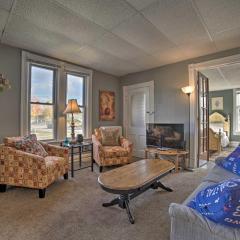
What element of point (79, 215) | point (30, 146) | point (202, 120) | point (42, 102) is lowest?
point (79, 215)

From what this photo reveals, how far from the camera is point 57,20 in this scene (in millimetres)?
2498

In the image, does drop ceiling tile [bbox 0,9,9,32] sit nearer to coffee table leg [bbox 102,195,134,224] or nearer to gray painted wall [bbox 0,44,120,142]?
gray painted wall [bbox 0,44,120,142]

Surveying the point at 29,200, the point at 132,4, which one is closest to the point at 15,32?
the point at 132,4

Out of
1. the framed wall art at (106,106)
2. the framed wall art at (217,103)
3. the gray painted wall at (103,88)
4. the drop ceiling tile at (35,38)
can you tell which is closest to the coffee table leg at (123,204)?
the drop ceiling tile at (35,38)

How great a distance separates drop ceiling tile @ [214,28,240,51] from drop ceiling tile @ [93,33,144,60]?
4.50 ft

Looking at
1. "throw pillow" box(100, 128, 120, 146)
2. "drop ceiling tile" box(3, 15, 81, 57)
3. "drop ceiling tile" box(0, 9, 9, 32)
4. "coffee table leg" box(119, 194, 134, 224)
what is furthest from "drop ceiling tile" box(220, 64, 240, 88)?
"drop ceiling tile" box(0, 9, 9, 32)

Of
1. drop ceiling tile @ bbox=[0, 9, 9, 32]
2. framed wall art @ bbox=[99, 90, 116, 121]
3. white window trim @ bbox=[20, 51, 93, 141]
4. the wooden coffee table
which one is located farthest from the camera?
framed wall art @ bbox=[99, 90, 116, 121]

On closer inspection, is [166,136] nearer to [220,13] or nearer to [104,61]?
[104,61]

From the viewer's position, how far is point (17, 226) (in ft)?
5.78

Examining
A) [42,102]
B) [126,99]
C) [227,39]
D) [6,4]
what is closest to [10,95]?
[42,102]

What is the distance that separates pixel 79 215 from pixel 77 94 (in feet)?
10.4

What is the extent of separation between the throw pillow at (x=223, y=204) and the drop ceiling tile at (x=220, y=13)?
218 cm

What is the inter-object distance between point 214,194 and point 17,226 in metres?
1.84

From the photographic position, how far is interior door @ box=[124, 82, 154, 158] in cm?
484
